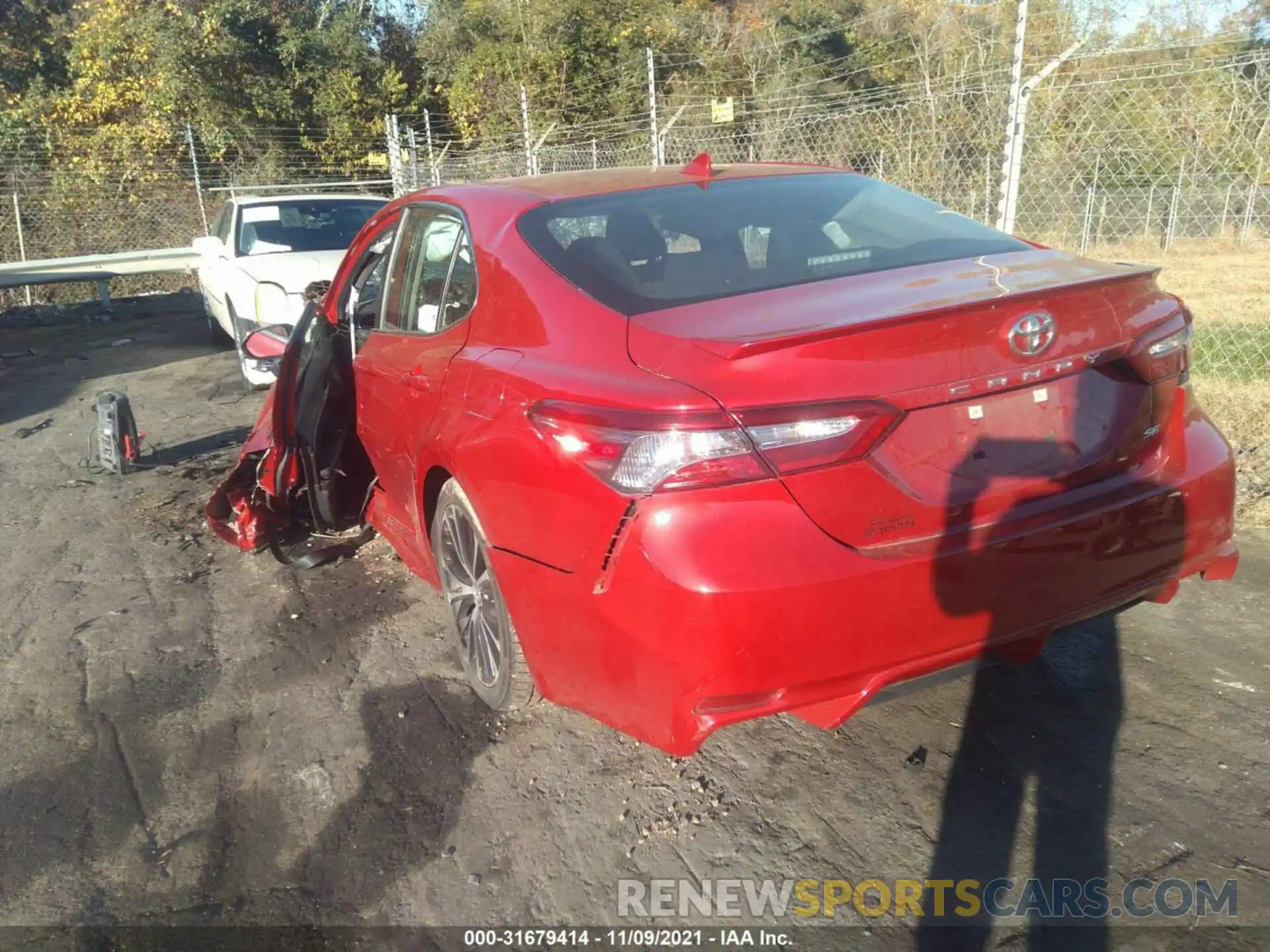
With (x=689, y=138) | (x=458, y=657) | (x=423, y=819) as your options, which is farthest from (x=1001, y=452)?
(x=689, y=138)

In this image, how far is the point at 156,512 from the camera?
19.1 ft

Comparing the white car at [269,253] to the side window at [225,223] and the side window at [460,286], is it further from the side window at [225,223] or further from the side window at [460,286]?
the side window at [460,286]

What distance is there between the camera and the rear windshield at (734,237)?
2.91 meters

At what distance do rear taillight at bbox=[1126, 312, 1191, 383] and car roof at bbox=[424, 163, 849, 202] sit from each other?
4.77 ft

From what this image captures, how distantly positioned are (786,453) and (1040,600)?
79 centimetres

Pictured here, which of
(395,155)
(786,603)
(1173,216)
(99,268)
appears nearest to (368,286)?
(786,603)

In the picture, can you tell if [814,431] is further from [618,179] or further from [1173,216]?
[1173,216]

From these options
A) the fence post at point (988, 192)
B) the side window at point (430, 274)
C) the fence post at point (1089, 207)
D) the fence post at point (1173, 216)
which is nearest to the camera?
the side window at point (430, 274)

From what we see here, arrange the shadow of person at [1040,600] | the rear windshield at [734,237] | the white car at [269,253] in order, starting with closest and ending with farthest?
the shadow of person at [1040,600] < the rear windshield at [734,237] < the white car at [269,253]

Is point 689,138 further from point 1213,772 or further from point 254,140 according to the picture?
point 254,140

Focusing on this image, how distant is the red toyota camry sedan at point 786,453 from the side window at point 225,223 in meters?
7.95

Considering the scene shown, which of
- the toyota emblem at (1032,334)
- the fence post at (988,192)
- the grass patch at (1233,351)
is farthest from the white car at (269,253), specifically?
the toyota emblem at (1032,334)

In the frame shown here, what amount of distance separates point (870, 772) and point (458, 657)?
5.01ft

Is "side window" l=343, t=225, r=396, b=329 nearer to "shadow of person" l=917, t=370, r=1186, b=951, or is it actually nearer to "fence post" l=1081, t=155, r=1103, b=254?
"shadow of person" l=917, t=370, r=1186, b=951
